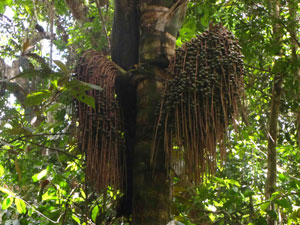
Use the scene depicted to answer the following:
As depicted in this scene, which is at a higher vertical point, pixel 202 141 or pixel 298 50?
pixel 298 50

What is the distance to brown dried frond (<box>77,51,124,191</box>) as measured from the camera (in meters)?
1.80

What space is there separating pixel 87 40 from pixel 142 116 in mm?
2830

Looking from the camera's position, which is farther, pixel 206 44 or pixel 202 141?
pixel 206 44

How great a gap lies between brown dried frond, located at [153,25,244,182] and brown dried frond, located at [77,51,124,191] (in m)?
0.23

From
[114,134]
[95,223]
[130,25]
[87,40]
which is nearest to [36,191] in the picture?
[95,223]

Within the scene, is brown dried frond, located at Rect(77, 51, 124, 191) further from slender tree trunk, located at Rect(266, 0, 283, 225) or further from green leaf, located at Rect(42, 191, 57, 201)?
slender tree trunk, located at Rect(266, 0, 283, 225)

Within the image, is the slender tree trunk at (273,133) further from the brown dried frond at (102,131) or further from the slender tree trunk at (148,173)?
the brown dried frond at (102,131)

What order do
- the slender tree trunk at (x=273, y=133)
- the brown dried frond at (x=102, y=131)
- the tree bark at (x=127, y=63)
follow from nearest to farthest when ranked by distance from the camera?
the brown dried frond at (x=102, y=131)
the tree bark at (x=127, y=63)
the slender tree trunk at (x=273, y=133)

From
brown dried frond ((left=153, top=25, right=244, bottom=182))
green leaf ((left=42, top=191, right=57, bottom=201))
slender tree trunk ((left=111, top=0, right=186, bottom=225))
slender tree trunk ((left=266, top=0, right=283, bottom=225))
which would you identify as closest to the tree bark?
slender tree trunk ((left=111, top=0, right=186, bottom=225))

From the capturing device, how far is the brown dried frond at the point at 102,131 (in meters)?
1.80

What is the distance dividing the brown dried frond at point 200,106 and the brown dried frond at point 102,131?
0.23m

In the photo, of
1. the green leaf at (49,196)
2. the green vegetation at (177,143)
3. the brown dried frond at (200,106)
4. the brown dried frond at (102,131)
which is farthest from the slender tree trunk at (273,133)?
the green leaf at (49,196)

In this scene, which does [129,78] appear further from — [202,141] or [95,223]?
[95,223]

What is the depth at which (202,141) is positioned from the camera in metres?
1.71
